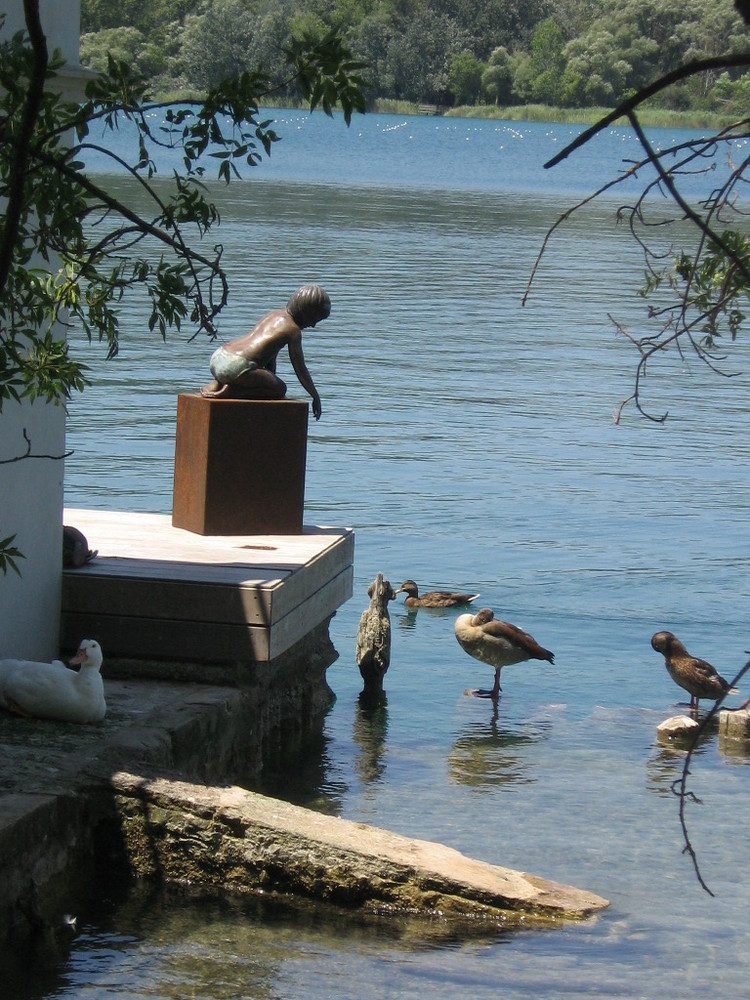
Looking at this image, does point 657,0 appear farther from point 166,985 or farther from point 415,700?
point 166,985

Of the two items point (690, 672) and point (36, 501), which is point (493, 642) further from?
point (36, 501)

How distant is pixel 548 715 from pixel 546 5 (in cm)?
11080

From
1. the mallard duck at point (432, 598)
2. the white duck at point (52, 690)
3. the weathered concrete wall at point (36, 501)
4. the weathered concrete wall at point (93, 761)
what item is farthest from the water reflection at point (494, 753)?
the white duck at point (52, 690)

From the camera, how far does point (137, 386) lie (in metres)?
24.4

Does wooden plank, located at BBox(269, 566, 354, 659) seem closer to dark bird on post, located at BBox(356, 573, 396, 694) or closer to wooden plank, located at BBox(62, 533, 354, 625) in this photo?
wooden plank, located at BBox(62, 533, 354, 625)

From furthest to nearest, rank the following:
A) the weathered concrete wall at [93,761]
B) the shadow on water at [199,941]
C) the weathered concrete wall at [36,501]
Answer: the weathered concrete wall at [36,501] < the weathered concrete wall at [93,761] < the shadow on water at [199,941]

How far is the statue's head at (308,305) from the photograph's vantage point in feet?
34.0

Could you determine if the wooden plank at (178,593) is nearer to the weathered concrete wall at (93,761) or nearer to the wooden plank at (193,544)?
the wooden plank at (193,544)

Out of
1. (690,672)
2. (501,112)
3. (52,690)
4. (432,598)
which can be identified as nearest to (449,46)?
(501,112)

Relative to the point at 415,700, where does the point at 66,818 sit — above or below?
above

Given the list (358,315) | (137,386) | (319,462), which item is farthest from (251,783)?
(358,315)

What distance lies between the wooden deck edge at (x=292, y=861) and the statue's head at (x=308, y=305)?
3834 mm

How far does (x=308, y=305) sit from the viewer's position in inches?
410

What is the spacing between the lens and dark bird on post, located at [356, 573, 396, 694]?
1182cm
